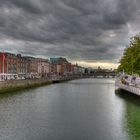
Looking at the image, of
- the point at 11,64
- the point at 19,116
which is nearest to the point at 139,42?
the point at 19,116

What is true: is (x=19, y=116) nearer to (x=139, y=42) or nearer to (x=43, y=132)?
(x=43, y=132)

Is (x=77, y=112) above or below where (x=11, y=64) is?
below

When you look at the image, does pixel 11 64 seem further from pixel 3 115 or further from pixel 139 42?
pixel 3 115

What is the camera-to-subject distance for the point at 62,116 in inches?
1373

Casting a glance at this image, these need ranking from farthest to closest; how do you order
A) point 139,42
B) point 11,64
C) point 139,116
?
point 11,64
point 139,42
point 139,116

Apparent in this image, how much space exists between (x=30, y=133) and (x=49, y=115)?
952cm

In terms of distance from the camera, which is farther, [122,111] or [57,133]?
[122,111]

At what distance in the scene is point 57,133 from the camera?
2619 centimetres

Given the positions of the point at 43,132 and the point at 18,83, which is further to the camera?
the point at 18,83

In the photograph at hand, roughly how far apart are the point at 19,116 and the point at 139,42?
40637 millimetres

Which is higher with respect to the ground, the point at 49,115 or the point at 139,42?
the point at 139,42

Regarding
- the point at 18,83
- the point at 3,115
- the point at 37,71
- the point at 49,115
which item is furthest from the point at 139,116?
the point at 37,71

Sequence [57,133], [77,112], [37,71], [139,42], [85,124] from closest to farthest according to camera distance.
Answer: [57,133] < [85,124] < [77,112] < [139,42] < [37,71]

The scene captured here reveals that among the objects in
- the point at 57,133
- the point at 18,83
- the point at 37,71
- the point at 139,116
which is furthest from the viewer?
the point at 37,71
